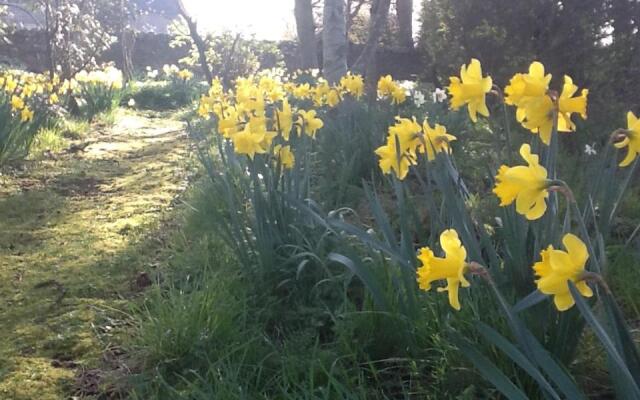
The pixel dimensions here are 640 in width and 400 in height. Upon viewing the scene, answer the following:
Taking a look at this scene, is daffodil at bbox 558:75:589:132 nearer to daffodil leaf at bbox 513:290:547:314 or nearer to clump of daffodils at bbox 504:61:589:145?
clump of daffodils at bbox 504:61:589:145

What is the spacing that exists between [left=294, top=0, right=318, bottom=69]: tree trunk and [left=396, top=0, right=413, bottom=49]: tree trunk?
339 cm

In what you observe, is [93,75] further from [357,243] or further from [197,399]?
[197,399]

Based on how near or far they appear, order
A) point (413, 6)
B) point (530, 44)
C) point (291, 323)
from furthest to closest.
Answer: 1. point (413, 6)
2. point (530, 44)
3. point (291, 323)

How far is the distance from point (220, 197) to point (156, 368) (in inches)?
54.7

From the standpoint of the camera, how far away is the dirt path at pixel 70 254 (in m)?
1.99

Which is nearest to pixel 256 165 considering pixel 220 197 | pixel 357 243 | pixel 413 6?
pixel 357 243

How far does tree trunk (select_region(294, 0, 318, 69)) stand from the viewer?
10060mm

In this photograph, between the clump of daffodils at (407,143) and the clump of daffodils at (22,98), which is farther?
the clump of daffodils at (22,98)

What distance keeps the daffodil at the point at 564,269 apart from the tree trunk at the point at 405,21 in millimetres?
12759

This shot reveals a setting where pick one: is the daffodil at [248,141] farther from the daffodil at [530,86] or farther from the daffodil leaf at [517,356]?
the daffodil leaf at [517,356]

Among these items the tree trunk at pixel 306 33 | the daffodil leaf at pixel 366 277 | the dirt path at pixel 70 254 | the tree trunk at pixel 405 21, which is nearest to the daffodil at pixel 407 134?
the daffodil leaf at pixel 366 277

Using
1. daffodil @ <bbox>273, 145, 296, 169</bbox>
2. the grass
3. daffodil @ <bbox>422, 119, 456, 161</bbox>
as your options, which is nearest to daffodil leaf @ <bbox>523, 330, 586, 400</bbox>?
the grass

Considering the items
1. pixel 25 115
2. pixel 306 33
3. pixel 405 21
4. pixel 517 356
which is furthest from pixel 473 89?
pixel 405 21

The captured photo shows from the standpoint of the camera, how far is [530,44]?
4.88 meters
